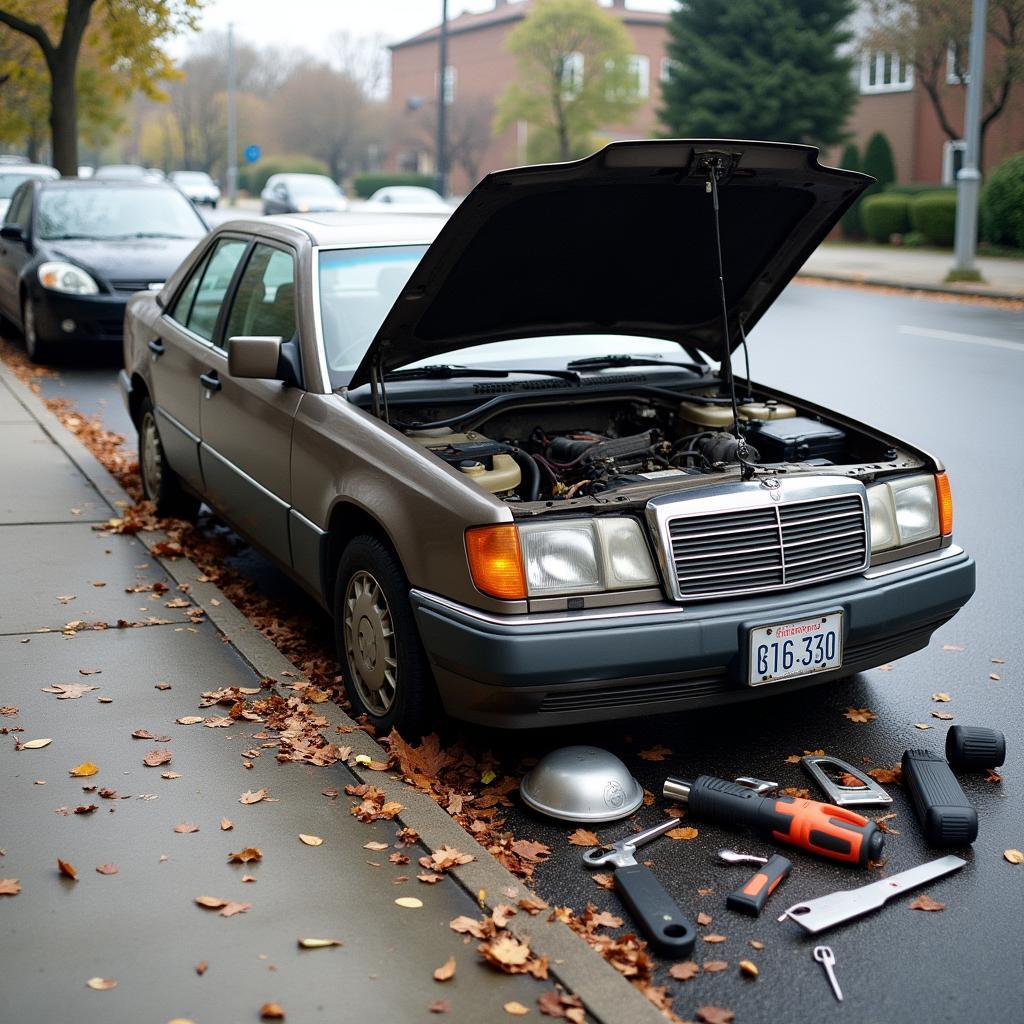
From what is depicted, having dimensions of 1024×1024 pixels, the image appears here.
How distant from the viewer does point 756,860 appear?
12.7 feet

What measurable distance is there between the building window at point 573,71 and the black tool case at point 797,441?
51.7m

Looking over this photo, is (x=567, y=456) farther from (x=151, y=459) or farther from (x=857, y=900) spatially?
(x=151, y=459)

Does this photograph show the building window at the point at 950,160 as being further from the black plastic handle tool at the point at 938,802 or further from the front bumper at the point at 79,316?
the black plastic handle tool at the point at 938,802

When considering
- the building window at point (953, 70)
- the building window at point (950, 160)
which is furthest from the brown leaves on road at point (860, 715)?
the building window at point (950, 160)

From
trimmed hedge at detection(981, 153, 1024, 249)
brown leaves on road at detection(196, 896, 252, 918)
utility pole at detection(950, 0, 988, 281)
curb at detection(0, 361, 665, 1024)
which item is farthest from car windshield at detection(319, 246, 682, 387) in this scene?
trimmed hedge at detection(981, 153, 1024, 249)

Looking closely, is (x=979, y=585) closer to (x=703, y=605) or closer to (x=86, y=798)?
(x=703, y=605)

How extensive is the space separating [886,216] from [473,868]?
3536 centimetres

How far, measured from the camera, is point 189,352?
662cm

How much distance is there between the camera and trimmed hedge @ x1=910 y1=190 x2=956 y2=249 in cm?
3347

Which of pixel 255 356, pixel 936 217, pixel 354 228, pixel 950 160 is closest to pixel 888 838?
pixel 255 356

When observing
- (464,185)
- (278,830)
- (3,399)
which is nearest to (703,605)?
(278,830)

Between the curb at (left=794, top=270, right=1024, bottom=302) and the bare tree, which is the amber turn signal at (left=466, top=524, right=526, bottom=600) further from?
the bare tree

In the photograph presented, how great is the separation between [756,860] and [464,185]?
68744 millimetres

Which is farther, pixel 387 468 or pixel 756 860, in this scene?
pixel 387 468
